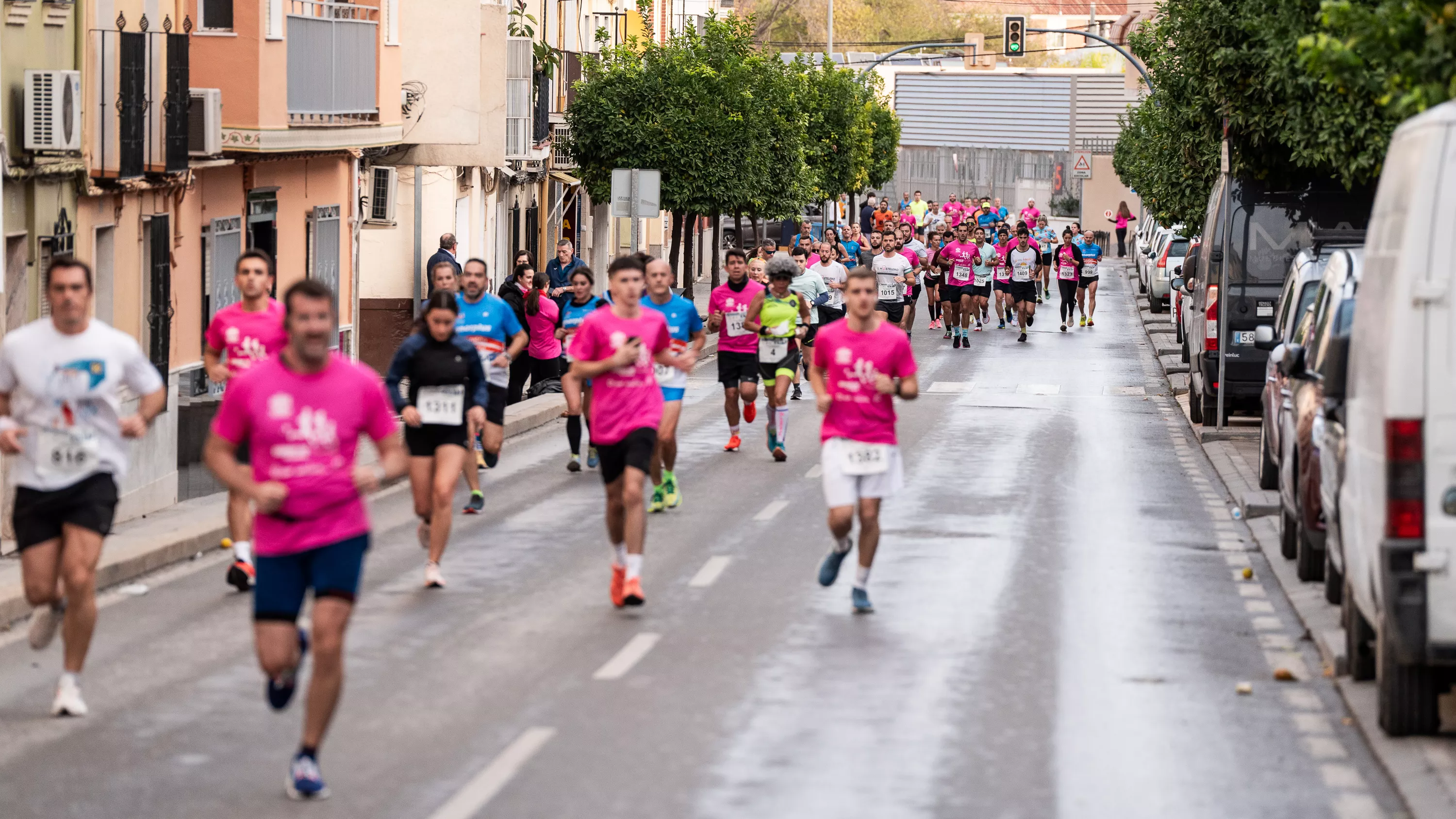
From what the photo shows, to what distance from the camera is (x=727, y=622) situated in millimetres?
11695

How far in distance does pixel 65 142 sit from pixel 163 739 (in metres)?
8.52

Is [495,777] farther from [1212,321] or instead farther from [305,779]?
[1212,321]

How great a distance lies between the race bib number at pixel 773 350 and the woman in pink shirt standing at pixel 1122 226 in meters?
48.2

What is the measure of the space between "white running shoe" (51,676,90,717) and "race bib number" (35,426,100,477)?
857 mm

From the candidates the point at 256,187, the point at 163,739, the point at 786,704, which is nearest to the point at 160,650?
the point at 163,739

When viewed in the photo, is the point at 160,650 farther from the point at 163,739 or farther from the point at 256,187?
the point at 256,187

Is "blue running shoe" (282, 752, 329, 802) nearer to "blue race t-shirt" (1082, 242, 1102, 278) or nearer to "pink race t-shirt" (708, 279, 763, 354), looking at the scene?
"pink race t-shirt" (708, 279, 763, 354)

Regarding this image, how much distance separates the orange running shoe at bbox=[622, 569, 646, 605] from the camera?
475 inches

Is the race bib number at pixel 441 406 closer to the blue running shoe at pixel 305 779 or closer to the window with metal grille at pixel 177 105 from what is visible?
the blue running shoe at pixel 305 779

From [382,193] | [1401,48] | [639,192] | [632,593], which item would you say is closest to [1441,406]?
[1401,48]

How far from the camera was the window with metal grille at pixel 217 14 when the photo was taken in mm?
22141

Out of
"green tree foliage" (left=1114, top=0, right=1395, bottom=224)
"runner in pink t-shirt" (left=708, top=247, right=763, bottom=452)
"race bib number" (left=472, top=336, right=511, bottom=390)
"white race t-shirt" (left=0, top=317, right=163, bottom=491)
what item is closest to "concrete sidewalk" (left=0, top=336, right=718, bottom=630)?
"race bib number" (left=472, top=336, right=511, bottom=390)

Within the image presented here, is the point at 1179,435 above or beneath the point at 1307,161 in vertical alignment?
beneath

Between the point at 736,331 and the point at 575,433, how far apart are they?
5.66 ft
